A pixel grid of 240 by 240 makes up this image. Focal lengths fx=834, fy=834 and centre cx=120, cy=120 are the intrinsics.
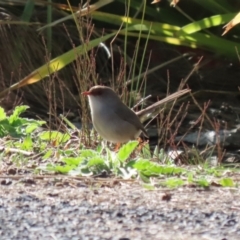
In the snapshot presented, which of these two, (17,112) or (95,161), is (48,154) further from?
(17,112)

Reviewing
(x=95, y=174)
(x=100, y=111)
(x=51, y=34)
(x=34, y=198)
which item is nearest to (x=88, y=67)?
(x=100, y=111)

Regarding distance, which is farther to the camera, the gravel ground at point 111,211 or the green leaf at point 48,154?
the green leaf at point 48,154

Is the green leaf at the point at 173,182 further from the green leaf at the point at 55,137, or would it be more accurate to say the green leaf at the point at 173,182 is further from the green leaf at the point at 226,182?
the green leaf at the point at 55,137

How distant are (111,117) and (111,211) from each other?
2503 millimetres

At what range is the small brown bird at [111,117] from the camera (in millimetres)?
6332

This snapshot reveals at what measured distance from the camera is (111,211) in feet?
13.1

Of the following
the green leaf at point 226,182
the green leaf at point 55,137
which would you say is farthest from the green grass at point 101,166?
the green leaf at point 55,137

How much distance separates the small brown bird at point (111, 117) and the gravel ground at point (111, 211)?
1.71 meters

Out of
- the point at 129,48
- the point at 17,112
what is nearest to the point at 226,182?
the point at 17,112

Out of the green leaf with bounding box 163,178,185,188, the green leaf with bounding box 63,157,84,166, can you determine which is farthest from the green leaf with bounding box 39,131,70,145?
the green leaf with bounding box 163,178,185,188

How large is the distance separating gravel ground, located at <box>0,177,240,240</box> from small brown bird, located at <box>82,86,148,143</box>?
171 cm

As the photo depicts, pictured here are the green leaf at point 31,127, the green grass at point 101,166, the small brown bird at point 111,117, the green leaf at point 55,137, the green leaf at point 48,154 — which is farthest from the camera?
the small brown bird at point 111,117

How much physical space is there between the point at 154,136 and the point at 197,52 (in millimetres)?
1243

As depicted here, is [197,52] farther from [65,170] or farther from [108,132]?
[65,170]
